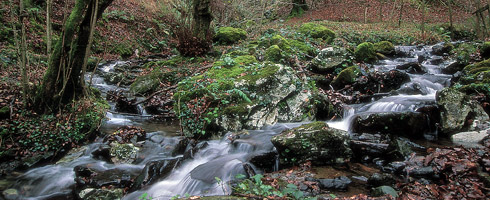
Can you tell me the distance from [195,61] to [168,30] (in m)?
7.73

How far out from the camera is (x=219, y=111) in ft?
21.6

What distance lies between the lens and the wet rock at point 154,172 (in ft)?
15.9

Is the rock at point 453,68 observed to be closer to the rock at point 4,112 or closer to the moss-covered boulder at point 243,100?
the moss-covered boulder at point 243,100

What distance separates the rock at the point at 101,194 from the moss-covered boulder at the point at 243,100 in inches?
84.4

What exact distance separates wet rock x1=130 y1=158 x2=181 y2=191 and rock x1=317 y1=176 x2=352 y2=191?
2578 mm

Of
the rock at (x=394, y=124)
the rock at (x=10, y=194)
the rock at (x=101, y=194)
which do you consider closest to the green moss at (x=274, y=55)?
the rock at (x=394, y=124)

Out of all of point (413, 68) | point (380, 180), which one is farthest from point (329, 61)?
point (380, 180)

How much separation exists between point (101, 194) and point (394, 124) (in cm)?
601

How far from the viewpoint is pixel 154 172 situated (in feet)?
16.7

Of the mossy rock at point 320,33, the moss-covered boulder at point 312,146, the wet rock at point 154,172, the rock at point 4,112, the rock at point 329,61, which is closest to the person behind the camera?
the wet rock at point 154,172

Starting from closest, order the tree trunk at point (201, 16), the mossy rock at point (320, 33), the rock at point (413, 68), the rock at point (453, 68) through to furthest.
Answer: the rock at point (453, 68), the rock at point (413, 68), the tree trunk at point (201, 16), the mossy rock at point (320, 33)

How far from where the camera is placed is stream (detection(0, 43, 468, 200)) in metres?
4.70

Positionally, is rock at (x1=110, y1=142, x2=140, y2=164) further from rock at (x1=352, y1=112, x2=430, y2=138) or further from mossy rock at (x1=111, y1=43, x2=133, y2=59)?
mossy rock at (x1=111, y1=43, x2=133, y2=59)

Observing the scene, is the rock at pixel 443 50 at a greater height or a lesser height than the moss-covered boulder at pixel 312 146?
greater
